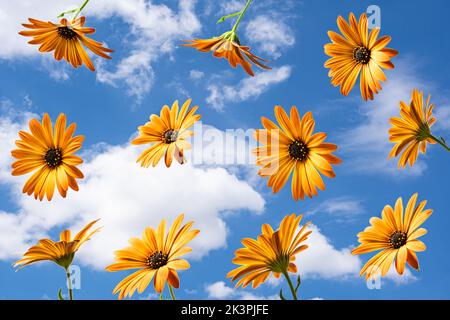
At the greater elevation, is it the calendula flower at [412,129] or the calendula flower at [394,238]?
the calendula flower at [412,129]

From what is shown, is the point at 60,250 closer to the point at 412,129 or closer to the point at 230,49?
the point at 230,49

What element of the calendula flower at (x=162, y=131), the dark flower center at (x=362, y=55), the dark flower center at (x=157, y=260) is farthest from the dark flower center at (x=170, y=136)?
the dark flower center at (x=362, y=55)

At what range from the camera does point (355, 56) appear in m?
1.85

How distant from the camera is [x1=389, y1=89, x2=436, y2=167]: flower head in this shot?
5.24 feet

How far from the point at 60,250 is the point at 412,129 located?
3.41 feet

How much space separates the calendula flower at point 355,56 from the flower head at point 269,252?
69 cm

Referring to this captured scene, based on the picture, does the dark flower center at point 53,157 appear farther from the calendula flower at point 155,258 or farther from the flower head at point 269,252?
the flower head at point 269,252

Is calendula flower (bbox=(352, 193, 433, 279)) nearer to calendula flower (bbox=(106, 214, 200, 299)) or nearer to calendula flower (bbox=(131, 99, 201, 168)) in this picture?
calendula flower (bbox=(106, 214, 200, 299))

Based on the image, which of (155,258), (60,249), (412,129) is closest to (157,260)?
(155,258)

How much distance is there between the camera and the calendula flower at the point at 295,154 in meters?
1.31

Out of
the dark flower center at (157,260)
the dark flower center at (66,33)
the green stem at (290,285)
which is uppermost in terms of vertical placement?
the dark flower center at (66,33)

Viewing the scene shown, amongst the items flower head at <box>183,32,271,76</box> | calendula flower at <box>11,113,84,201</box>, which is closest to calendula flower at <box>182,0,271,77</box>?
flower head at <box>183,32,271,76</box>

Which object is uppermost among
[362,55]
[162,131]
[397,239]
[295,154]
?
[362,55]
